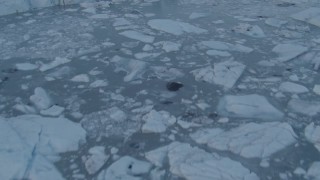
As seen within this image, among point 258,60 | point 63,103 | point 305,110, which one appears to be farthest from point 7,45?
point 305,110

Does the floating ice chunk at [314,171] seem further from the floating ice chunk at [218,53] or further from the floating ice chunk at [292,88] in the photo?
the floating ice chunk at [218,53]

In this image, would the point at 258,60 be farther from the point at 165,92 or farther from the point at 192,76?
the point at 165,92

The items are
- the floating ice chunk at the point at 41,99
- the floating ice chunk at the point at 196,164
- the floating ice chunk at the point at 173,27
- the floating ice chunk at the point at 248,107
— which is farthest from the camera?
the floating ice chunk at the point at 173,27

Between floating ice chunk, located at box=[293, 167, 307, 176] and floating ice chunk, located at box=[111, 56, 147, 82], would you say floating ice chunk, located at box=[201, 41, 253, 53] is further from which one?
floating ice chunk, located at box=[293, 167, 307, 176]

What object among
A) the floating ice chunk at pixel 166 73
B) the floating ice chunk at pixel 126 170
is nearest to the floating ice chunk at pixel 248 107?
the floating ice chunk at pixel 166 73

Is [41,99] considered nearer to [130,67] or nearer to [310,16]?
[130,67]
